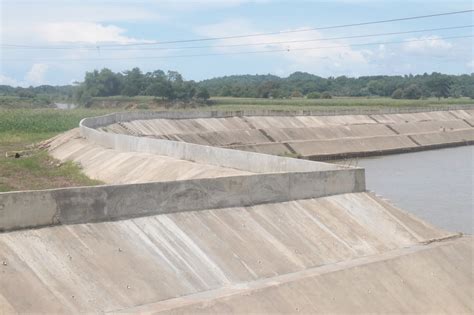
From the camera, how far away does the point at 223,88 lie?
125500mm

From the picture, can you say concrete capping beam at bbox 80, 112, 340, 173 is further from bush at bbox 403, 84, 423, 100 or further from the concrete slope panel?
bush at bbox 403, 84, 423, 100

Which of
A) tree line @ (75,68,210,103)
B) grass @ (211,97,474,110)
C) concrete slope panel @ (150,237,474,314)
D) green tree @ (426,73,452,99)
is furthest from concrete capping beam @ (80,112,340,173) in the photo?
green tree @ (426,73,452,99)

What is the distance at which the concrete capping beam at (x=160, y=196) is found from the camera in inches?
483

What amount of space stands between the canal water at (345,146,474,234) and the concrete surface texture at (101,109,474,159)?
10.1 feet

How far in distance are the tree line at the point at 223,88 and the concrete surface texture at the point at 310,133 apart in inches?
1470

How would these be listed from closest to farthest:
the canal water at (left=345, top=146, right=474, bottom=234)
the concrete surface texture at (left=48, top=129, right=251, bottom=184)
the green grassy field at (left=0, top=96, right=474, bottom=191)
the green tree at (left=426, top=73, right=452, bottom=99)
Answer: the concrete surface texture at (left=48, top=129, right=251, bottom=184)
the canal water at (left=345, top=146, right=474, bottom=234)
the green grassy field at (left=0, top=96, right=474, bottom=191)
the green tree at (left=426, top=73, right=452, bottom=99)

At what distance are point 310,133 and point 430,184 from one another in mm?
21859

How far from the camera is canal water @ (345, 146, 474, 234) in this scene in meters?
24.5

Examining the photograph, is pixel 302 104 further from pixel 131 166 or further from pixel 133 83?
pixel 131 166

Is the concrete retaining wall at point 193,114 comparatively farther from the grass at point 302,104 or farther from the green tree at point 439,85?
the green tree at point 439,85

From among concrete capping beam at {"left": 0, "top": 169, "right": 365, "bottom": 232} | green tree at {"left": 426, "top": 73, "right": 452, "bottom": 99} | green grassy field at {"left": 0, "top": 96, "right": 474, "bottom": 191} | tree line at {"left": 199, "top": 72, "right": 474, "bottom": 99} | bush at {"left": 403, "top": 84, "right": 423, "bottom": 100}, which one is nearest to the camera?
concrete capping beam at {"left": 0, "top": 169, "right": 365, "bottom": 232}

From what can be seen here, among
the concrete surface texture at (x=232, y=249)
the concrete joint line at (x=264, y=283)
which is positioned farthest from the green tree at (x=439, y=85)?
the concrete joint line at (x=264, y=283)

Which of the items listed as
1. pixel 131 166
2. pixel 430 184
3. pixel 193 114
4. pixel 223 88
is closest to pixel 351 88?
pixel 223 88

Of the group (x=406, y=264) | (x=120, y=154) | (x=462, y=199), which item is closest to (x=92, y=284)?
(x=406, y=264)
